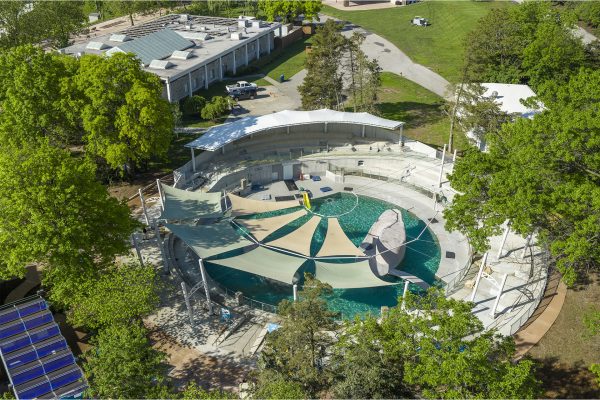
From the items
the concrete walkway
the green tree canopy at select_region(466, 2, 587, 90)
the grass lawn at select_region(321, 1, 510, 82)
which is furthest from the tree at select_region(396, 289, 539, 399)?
the grass lawn at select_region(321, 1, 510, 82)

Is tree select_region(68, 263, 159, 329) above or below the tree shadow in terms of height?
above

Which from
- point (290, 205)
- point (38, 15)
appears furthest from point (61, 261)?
point (38, 15)

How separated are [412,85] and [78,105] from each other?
43.8 metres

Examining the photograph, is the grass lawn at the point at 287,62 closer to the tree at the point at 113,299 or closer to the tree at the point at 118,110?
the tree at the point at 118,110

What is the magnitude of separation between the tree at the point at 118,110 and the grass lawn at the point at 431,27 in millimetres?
45631

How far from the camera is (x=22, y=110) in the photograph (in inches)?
1419

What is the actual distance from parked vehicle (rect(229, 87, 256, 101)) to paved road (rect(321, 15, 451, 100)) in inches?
851

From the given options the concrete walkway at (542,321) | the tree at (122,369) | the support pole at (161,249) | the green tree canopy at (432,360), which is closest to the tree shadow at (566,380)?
the concrete walkway at (542,321)

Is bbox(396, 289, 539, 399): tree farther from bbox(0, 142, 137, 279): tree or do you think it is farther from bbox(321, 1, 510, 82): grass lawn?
bbox(321, 1, 510, 82): grass lawn

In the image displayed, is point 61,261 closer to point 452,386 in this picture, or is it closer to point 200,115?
point 452,386

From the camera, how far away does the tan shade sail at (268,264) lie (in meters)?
28.0

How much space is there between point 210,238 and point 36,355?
1170cm

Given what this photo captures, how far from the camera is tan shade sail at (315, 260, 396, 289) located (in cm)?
2741

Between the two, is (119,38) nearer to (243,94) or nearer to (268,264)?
(243,94)
